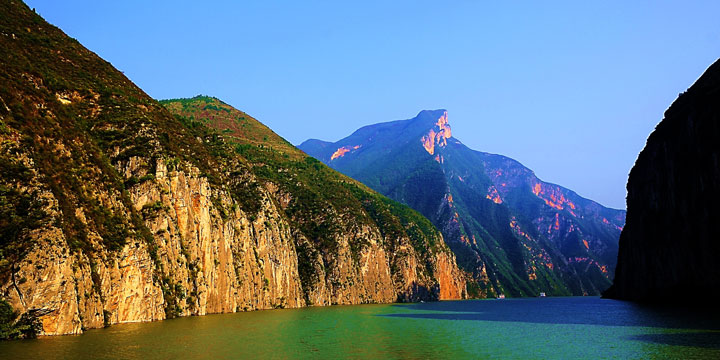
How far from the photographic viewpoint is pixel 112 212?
2566 inches

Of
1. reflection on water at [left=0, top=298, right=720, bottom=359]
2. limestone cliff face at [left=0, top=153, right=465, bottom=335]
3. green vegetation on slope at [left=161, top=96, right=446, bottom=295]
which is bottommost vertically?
reflection on water at [left=0, top=298, right=720, bottom=359]

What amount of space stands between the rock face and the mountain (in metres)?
77.2

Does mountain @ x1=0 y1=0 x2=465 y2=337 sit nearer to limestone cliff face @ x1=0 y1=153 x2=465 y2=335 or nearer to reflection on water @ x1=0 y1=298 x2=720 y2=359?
limestone cliff face @ x1=0 y1=153 x2=465 y2=335

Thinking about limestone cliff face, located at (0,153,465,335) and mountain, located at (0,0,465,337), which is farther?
mountain, located at (0,0,465,337)

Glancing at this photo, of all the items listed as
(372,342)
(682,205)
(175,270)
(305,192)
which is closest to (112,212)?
(175,270)

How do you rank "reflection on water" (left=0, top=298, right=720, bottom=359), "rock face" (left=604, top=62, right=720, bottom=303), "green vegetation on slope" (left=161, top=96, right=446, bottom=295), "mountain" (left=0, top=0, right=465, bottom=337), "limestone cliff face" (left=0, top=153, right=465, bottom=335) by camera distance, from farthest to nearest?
"green vegetation on slope" (left=161, top=96, right=446, bottom=295) < "rock face" (left=604, top=62, right=720, bottom=303) < "mountain" (left=0, top=0, right=465, bottom=337) < "limestone cliff face" (left=0, top=153, right=465, bottom=335) < "reflection on water" (left=0, top=298, right=720, bottom=359)

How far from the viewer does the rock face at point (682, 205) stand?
289 feet

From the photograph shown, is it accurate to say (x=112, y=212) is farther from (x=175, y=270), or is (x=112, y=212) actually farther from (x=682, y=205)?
(x=682, y=205)

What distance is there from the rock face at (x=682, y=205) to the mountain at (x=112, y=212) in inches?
3039

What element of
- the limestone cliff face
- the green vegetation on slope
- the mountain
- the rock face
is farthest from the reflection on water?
the green vegetation on slope

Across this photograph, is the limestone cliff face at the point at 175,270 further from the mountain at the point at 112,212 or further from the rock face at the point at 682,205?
the rock face at the point at 682,205

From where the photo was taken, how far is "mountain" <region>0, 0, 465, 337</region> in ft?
152

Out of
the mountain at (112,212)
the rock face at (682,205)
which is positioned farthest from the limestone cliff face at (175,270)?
the rock face at (682,205)

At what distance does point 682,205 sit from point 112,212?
91444 mm
